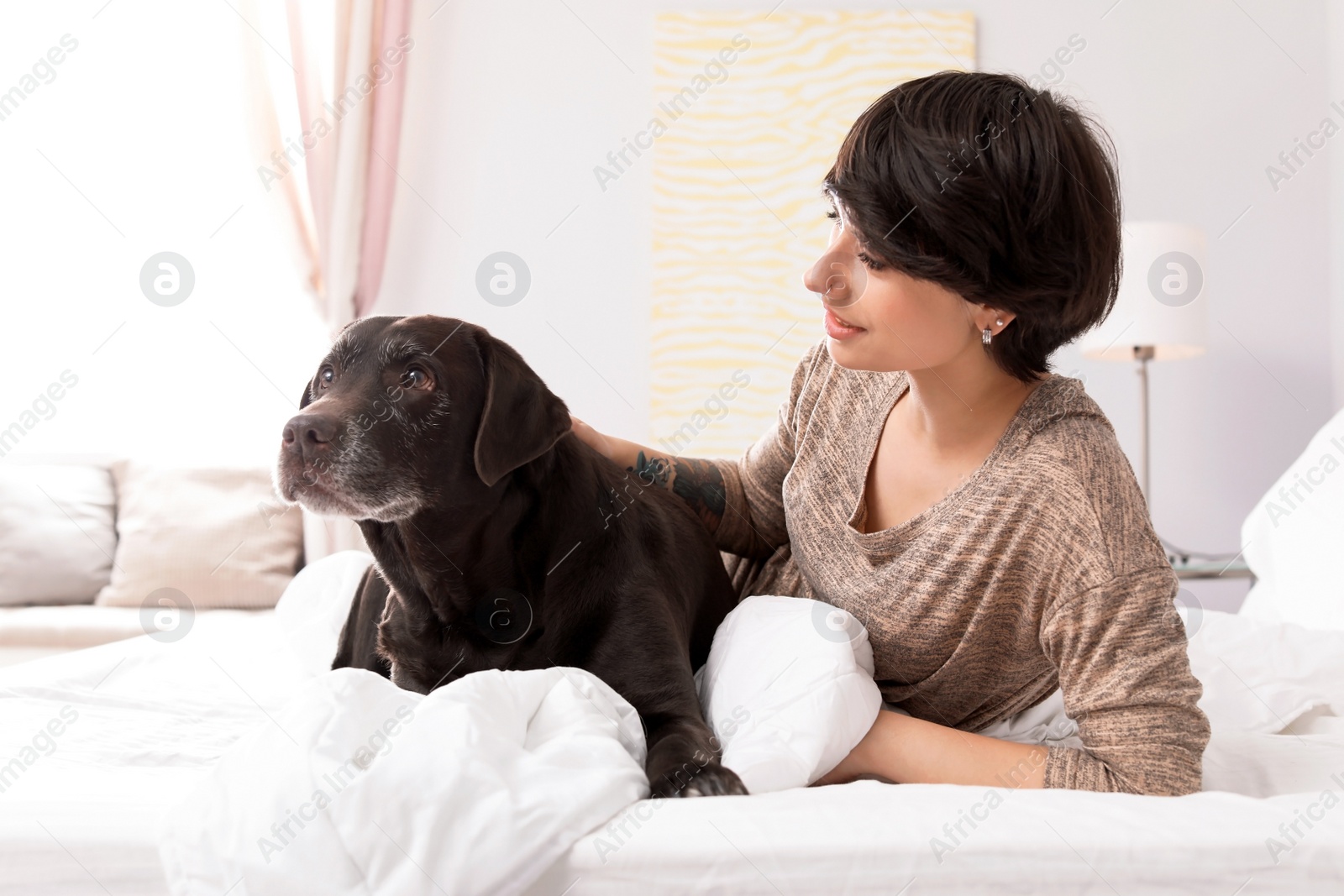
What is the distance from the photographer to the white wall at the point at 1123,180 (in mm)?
3887

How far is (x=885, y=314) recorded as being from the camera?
4.00 ft

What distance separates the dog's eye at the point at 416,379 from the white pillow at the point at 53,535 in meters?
2.65

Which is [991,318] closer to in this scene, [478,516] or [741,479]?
[741,479]

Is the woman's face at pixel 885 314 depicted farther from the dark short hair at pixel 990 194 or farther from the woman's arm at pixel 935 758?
the woman's arm at pixel 935 758

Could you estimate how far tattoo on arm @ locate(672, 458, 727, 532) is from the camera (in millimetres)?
1651

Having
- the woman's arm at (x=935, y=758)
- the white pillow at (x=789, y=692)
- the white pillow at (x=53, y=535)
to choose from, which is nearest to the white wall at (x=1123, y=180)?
the white pillow at (x=53, y=535)

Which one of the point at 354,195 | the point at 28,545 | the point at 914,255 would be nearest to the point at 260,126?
the point at 354,195

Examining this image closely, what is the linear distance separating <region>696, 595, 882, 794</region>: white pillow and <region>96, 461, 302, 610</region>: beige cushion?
2590mm

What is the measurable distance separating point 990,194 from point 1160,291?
8.07ft

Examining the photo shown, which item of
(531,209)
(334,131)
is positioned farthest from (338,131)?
(531,209)

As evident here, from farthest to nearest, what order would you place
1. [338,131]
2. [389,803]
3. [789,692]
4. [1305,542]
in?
[338,131]
[1305,542]
[789,692]
[389,803]

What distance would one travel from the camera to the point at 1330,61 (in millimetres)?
3873

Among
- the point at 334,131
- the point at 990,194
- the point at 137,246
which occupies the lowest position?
the point at 137,246

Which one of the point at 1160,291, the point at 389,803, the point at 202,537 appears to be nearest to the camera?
the point at 389,803
